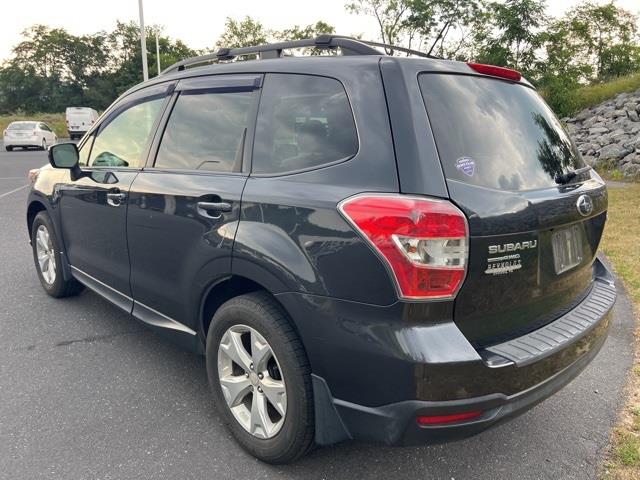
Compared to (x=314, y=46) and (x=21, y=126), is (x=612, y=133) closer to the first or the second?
(x=314, y=46)

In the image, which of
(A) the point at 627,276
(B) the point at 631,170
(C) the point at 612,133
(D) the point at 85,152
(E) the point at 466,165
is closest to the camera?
(E) the point at 466,165

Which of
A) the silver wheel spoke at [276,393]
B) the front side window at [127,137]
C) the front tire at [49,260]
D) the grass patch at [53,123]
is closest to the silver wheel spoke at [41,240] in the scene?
the front tire at [49,260]

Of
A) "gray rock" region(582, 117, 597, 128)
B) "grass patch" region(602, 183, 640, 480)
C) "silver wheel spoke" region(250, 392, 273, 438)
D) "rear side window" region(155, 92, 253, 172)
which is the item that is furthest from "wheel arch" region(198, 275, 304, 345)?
"gray rock" region(582, 117, 597, 128)

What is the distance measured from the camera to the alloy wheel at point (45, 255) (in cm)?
447

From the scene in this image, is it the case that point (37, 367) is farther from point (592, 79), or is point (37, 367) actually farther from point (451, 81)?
point (592, 79)

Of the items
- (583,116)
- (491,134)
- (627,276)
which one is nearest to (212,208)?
(491,134)

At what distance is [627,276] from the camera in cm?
510

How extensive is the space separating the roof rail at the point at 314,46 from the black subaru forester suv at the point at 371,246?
14 millimetres

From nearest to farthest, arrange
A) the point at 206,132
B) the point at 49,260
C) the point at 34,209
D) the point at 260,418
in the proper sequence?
the point at 260,418, the point at 206,132, the point at 49,260, the point at 34,209

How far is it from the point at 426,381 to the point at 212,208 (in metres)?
1.32

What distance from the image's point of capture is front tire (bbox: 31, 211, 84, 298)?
4.33m

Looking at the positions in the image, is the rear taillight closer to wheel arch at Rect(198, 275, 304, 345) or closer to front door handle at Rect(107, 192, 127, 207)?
wheel arch at Rect(198, 275, 304, 345)

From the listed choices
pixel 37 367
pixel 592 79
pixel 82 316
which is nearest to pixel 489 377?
pixel 37 367

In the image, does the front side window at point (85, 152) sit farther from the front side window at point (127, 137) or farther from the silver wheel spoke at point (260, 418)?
the silver wheel spoke at point (260, 418)
